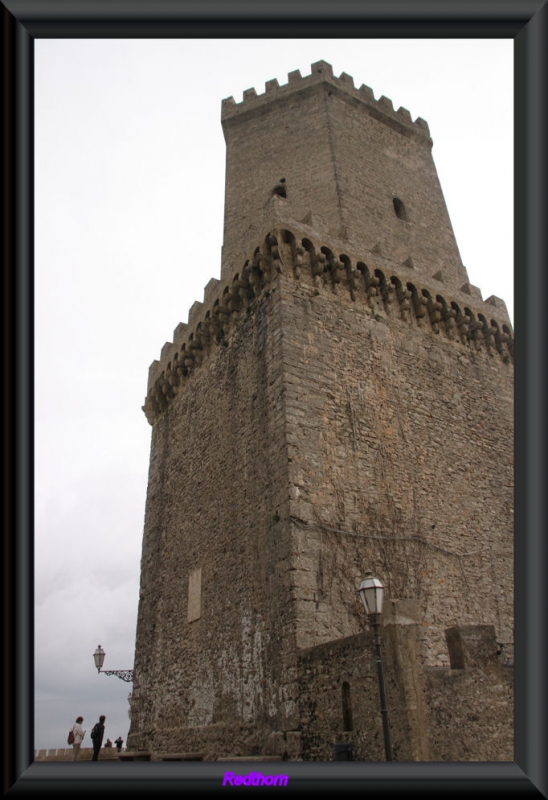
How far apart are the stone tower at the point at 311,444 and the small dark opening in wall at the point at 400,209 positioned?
0.08m

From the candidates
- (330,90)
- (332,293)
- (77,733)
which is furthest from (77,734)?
(330,90)

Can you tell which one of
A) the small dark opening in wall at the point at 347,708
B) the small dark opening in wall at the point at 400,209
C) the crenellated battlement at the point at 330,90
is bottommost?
the small dark opening in wall at the point at 347,708

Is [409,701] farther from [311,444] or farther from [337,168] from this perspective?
[337,168]

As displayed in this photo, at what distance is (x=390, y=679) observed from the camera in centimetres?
632

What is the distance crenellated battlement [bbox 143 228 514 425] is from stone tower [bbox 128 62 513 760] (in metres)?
0.05

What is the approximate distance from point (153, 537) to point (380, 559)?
6.84 metres

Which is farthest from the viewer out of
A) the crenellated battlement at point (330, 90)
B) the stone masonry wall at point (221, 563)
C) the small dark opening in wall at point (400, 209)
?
the crenellated battlement at point (330, 90)

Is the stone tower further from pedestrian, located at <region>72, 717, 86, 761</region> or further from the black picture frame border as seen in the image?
the black picture frame border

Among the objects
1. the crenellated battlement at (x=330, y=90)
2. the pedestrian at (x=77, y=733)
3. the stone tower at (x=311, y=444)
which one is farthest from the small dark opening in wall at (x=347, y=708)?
the crenellated battlement at (x=330, y=90)

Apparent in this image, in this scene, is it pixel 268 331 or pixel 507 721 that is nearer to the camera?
pixel 507 721

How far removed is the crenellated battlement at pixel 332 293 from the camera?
1156 cm

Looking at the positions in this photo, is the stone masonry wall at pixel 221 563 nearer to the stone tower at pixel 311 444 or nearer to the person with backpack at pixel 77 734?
the stone tower at pixel 311 444
